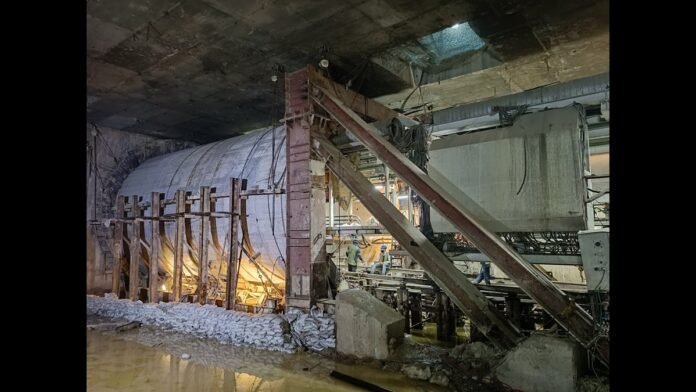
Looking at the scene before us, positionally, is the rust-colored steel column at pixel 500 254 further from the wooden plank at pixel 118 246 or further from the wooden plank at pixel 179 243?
the wooden plank at pixel 118 246

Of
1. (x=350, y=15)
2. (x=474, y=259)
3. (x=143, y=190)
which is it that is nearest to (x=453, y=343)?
(x=474, y=259)

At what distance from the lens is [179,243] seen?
940 centimetres

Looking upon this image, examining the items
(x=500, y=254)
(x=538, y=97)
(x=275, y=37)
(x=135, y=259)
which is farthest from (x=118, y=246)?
(x=538, y=97)

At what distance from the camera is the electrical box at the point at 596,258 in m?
4.71

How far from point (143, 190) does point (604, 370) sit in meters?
13.4

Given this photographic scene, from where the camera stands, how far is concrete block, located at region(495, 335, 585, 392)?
4.72m

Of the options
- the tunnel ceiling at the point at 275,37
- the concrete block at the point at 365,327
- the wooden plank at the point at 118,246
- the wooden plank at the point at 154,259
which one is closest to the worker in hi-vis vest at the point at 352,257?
the tunnel ceiling at the point at 275,37

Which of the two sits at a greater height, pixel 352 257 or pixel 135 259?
pixel 135 259

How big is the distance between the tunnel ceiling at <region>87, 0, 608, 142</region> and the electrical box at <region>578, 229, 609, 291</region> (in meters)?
4.23

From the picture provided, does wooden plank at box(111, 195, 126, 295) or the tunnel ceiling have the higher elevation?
the tunnel ceiling

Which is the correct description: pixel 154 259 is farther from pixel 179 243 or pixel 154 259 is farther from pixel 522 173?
pixel 522 173

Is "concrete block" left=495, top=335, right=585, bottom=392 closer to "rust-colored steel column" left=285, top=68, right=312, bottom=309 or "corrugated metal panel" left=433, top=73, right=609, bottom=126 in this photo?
"corrugated metal panel" left=433, top=73, right=609, bottom=126

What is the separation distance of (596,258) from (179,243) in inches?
327

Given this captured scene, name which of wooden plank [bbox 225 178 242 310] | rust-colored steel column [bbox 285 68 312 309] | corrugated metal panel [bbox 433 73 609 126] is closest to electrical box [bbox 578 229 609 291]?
corrugated metal panel [bbox 433 73 609 126]
